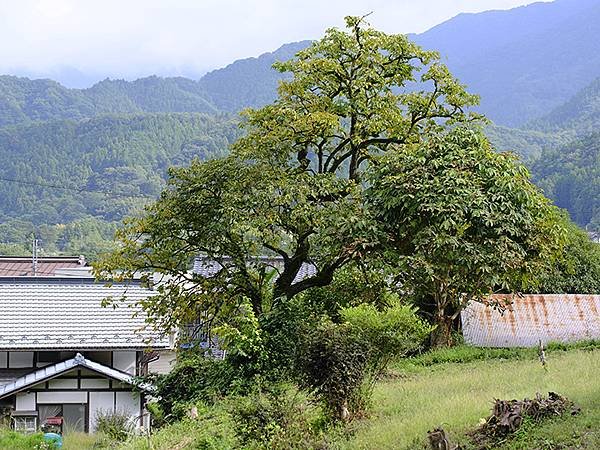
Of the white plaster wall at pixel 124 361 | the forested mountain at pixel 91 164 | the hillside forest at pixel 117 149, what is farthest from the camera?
the forested mountain at pixel 91 164

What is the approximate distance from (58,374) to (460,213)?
1131 cm

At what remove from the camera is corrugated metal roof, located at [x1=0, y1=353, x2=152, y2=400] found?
18.0 meters

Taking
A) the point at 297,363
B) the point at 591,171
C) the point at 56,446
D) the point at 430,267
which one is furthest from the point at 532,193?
the point at 591,171

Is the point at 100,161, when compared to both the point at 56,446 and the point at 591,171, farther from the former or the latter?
the point at 56,446

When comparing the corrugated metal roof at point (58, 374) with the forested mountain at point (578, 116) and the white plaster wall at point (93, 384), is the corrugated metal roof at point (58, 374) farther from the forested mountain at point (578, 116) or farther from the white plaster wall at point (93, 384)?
the forested mountain at point (578, 116)

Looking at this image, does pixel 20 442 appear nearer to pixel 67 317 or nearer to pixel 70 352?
Answer: pixel 70 352

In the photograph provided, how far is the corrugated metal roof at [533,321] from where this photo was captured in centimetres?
1798

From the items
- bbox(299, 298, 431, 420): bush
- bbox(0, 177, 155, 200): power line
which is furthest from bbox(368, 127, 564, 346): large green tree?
bbox(0, 177, 155, 200): power line

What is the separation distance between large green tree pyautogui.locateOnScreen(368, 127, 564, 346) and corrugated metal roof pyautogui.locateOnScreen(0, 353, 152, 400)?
8.23 meters

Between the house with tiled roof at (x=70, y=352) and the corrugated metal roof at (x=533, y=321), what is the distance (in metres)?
7.64

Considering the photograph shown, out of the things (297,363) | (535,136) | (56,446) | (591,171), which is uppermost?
(535,136)

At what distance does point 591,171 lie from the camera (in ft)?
180

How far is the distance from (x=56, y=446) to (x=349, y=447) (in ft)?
24.3

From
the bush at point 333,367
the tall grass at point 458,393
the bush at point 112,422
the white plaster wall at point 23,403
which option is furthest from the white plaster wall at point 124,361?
the bush at point 333,367
